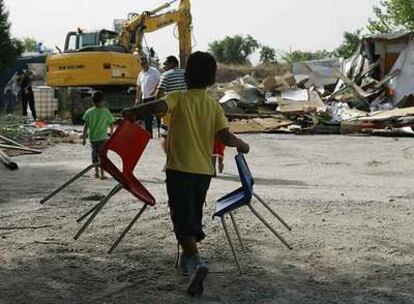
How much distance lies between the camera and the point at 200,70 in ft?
16.7

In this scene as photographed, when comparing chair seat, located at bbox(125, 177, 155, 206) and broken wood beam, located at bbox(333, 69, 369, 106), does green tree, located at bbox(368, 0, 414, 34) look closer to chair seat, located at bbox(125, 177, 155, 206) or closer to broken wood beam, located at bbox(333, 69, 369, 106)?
broken wood beam, located at bbox(333, 69, 369, 106)

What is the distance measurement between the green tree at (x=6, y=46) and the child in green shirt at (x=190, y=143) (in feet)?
9.50

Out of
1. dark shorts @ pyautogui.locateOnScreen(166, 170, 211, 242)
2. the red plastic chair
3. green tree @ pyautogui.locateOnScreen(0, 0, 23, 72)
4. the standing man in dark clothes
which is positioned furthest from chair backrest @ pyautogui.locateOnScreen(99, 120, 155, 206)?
the standing man in dark clothes

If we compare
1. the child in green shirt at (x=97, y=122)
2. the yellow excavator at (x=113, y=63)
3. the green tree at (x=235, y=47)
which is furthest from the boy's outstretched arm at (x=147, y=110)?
the green tree at (x=235, y=47)

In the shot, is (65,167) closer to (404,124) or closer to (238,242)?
(238,242)

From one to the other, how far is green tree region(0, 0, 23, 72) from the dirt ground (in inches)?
64.2

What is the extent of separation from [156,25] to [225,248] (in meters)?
19.8

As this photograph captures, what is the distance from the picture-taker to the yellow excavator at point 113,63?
23.9 metres

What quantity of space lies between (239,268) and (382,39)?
789 inches

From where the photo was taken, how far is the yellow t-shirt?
5.03 meters

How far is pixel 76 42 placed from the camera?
2625 cm

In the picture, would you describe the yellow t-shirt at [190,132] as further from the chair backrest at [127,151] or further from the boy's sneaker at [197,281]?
the boy's sneaker at [197,281]

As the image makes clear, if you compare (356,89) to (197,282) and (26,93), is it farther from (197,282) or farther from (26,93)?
(197,282)

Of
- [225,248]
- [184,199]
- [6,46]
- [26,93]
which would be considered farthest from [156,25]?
[184,199]
